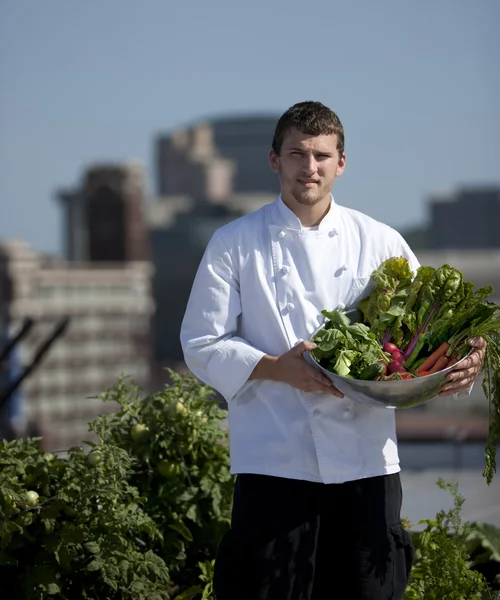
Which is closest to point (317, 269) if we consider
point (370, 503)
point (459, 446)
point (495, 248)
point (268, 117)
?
point (370, 503)

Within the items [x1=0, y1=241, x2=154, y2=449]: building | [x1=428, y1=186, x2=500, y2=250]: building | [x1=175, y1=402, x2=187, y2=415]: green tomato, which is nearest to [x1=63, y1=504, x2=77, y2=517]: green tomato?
[x1=175, y1=402, x2=187, y2=415]: green tomato

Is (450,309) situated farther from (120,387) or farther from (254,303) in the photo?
(120,387)

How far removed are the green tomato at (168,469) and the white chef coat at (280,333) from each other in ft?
2.83

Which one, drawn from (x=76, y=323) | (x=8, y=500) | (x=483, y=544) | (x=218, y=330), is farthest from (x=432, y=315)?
(x=76, y=323)

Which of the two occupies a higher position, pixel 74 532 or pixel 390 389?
pixel 390 389

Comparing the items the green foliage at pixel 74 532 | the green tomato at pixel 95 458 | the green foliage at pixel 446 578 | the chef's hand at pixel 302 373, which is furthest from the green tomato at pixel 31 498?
the green foliage at pixel 446 578

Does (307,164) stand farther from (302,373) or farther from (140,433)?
(140,433)

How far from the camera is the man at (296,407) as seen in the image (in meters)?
2.72

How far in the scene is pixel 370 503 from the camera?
2.76 metres

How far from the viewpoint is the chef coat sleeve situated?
2.73 metres

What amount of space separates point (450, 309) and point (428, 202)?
12487 cm

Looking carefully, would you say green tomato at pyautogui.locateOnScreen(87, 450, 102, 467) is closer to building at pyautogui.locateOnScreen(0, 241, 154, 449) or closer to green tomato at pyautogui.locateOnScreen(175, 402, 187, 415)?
green tomato at pyautogui.locateOnScreen(175, 402, 187, 415)

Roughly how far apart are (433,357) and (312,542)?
1.69 ft

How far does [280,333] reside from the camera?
9.13 feet
